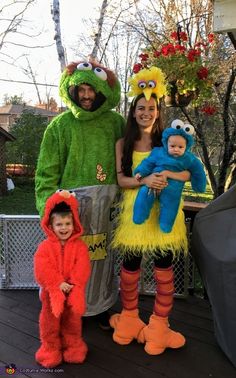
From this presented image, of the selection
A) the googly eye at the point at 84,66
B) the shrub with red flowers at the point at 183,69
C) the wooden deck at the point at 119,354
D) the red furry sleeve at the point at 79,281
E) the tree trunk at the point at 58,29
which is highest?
the tree trunk at the point at 58,29

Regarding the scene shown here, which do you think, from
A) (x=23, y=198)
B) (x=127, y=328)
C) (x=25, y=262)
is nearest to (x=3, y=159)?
(x=23, y=198)

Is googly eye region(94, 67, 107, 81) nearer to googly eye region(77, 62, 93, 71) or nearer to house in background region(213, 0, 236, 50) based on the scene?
googly eye region(77, 62, 93, 71)

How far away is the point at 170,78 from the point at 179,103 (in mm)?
297

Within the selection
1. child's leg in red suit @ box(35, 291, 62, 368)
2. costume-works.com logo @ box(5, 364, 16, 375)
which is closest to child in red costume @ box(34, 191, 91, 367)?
child's leg in red suit @ box(35, 291, 62, 368)

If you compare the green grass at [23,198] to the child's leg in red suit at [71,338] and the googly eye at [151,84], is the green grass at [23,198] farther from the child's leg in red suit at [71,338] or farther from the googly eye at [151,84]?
the child's leg in red suit at [71,338]

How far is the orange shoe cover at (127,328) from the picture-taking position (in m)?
2.45

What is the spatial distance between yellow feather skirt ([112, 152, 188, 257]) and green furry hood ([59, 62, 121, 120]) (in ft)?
1.18

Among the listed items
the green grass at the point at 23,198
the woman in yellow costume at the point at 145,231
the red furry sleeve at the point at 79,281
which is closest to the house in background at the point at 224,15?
the woman in yellow costume at the point at 145,231

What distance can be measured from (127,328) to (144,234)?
63 centimetres

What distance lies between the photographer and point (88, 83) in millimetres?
2303

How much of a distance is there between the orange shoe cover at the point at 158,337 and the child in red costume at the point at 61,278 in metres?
0.39

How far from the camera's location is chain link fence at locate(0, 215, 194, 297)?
10.2 feet

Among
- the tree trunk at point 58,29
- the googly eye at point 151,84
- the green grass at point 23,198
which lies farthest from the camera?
the green grass at point 23,198

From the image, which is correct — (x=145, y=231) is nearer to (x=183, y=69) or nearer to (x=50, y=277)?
(x=50, y=277)
